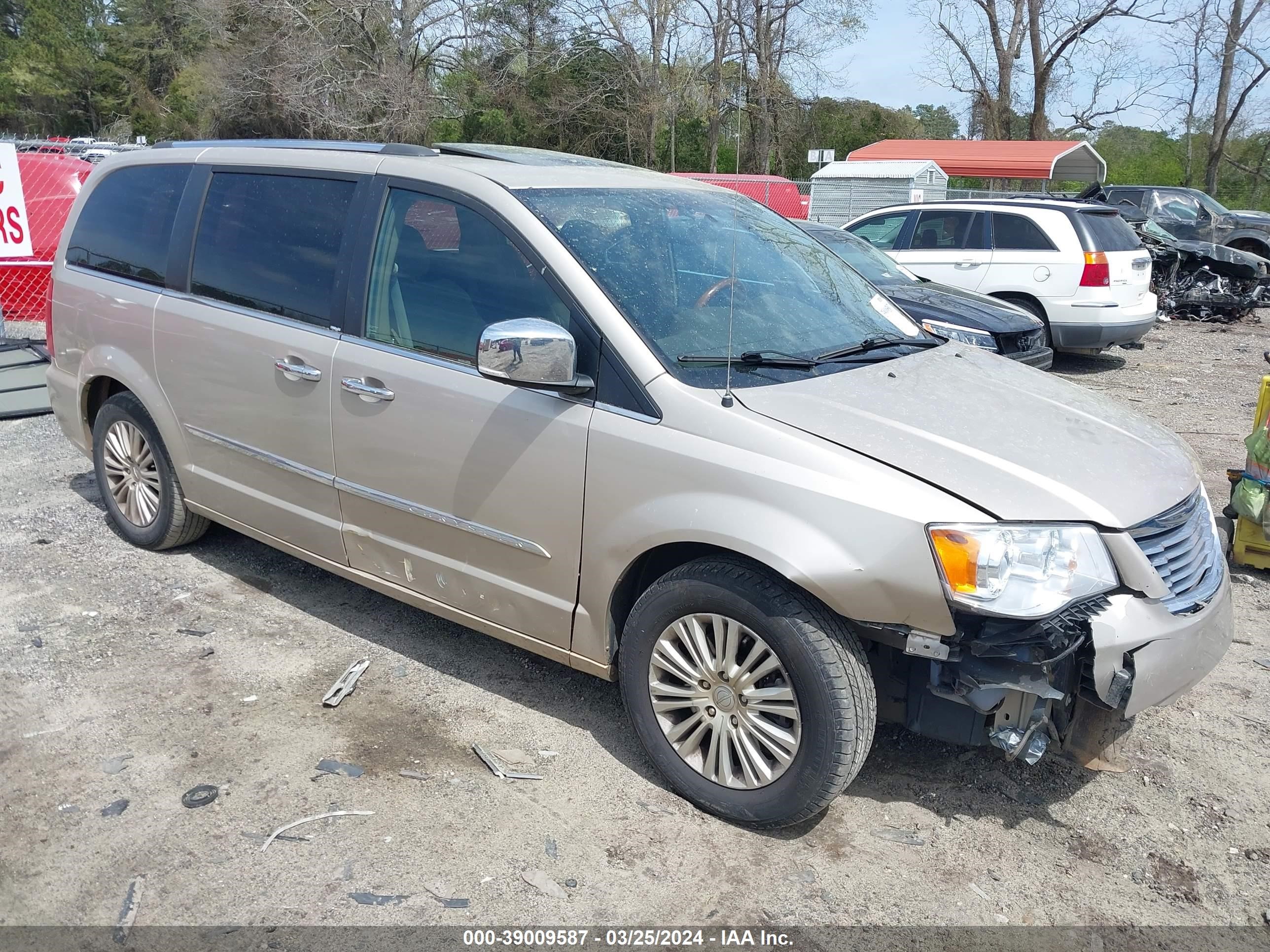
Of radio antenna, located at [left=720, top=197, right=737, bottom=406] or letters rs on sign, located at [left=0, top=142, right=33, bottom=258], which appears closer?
radio antenna, located at [left=720, top=197, right=737, bottom=406]

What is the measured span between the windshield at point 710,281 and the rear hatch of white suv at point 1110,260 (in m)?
7.41

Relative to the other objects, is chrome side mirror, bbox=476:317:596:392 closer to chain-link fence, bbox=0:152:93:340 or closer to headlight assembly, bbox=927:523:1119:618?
headlight assembly, bbox=927:523:1119:618

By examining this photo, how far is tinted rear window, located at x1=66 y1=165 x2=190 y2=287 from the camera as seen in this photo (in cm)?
466

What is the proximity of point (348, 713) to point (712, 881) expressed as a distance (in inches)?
60.8

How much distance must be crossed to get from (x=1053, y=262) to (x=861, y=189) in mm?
11463

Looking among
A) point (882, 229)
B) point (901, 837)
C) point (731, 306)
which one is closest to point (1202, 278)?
point (882, 229)

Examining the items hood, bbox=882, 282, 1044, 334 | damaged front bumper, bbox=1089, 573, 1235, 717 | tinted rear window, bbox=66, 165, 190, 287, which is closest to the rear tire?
tinted rear window, bbox=66, 165, 190, 287

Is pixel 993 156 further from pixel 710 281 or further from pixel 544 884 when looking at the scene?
pixel 544 884

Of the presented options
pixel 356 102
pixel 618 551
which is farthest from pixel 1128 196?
pixel 356 102

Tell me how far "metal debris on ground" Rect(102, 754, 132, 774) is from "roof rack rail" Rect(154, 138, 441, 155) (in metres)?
2.34

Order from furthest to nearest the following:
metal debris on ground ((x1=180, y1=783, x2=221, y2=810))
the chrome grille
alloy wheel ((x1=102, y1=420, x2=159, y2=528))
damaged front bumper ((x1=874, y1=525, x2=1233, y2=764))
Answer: alloy wheel ((x1=102, y1=420, x2=159, y2=528)), metal debris on ground ((x1=180, y1=783, x2=221, y2=810)), the chrome grille, damaged front bumper ((x1=874, y1=525, x2=1233, y2=764))

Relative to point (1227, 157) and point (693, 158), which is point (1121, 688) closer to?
point (693, 158)

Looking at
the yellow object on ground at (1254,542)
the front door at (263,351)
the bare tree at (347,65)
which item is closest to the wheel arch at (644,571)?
the front door at (263,351)

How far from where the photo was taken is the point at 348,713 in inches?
148
